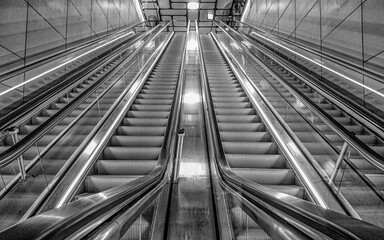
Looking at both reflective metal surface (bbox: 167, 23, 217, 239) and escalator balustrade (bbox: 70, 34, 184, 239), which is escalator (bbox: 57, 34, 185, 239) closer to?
escalator balustrade (bbox: 70, 34, 184, 239)

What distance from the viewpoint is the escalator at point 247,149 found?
85.5 inches

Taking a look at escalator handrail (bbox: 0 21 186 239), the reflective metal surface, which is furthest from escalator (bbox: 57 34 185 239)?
escalator handrail (bbox: 0 21 186 239)

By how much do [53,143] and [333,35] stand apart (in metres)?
5.06

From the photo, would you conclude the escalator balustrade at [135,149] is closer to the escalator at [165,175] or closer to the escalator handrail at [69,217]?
the escalator at [165,175]

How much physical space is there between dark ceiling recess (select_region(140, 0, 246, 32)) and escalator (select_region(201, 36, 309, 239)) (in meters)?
11.7

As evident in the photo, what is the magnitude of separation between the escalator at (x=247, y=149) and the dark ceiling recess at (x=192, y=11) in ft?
38.3

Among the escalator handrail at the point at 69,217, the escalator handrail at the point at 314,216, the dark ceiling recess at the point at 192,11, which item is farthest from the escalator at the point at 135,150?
the dark ceiling recess at the point at 192,11

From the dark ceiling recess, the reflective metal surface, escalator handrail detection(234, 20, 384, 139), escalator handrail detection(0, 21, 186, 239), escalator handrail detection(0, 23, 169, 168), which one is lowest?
the reflective metal surface

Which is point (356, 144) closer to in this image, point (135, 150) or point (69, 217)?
point (69, 217)

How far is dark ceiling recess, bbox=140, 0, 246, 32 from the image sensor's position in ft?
53.3

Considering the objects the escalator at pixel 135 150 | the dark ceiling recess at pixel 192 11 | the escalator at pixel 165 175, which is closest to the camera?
the escalator at pixel 165 175

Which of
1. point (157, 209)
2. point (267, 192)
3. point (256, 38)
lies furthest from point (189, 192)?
point (256, 38)

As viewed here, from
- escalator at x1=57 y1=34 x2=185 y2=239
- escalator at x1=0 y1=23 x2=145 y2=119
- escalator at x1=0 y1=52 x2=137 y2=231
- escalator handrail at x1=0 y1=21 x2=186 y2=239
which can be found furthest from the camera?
escalator at x1=0 y1=23 x2=145 y2=119

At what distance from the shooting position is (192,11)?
1717 centimetres
